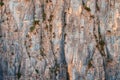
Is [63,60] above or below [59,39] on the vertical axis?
below

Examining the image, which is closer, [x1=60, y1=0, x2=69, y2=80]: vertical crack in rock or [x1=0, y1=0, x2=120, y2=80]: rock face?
[x1=0, y1=0, x2=120, y2=80]: rock face

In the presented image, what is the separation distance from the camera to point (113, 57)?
85.5 meters

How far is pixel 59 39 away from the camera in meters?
84.9

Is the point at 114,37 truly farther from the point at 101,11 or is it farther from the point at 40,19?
the point at 40,19

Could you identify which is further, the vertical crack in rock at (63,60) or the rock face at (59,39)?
the vertical crack in rock at (63,60)

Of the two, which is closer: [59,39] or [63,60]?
[63,60]

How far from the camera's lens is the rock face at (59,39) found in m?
83.1

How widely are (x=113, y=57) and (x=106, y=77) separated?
3392 mm

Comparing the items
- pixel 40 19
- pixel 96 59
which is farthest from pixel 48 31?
pixel 96 59

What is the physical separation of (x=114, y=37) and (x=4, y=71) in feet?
60.0

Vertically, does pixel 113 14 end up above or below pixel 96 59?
above

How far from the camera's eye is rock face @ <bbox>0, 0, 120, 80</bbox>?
83125 millimetres

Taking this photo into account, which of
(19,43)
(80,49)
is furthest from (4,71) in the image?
(80,49)

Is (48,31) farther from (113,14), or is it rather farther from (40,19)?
(113,14)
